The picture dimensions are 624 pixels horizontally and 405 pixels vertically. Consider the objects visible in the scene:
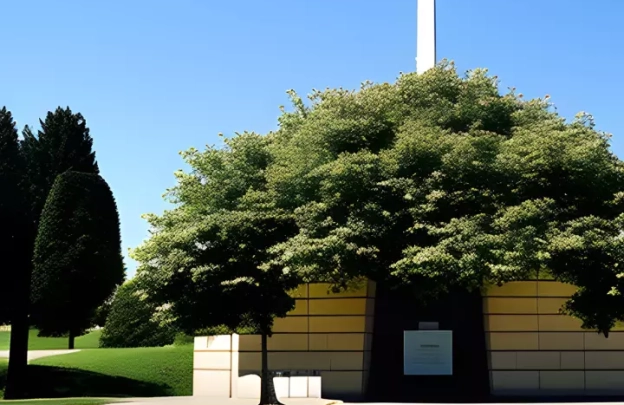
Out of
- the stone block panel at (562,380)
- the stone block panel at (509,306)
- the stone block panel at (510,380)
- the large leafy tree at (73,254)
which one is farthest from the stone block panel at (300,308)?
the large leafy tree at (73,254)

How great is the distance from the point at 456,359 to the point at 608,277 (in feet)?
21.9

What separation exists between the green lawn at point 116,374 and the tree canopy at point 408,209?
51.2 feet

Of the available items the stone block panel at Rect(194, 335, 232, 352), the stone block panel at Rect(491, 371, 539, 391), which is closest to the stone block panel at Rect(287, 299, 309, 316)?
the stone block panel at Rect(194, 335, 232, 352)

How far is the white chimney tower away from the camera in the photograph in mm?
42125

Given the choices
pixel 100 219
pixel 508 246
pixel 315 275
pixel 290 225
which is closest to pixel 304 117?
pixel 290 225

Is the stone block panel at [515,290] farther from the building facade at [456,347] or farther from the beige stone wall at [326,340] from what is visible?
the beige stone wall at [326,340]

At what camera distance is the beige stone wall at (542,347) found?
110 feet

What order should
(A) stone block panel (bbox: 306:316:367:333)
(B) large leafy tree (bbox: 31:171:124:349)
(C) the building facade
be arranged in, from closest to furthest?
(C) the building facade, (A) stone block panel (bbox: 306:316:367:333), (B) large leafy tree (bbox: 31:171:124:349)

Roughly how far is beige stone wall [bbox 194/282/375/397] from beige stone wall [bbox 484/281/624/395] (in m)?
4.80

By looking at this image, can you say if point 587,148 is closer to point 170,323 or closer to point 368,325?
point 368,325

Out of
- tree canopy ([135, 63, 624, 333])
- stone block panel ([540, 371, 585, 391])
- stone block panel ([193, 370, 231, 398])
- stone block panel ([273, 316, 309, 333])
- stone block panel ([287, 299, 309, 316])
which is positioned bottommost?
stone block panel ([193, 370, 231, 398])

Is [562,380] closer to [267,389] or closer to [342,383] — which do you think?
[342,383]

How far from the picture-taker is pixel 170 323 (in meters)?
31.5

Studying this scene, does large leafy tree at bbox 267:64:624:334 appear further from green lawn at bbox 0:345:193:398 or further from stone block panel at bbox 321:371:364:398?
green lawn at bbox 0:345:193:398
